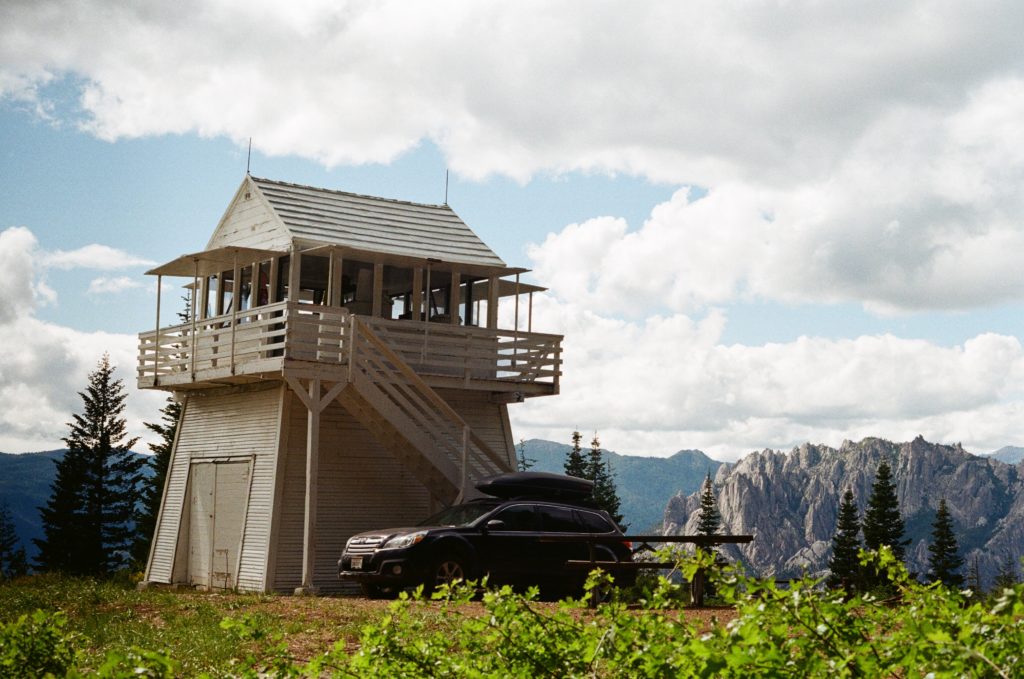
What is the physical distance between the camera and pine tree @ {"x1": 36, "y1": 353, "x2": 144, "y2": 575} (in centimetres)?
6688

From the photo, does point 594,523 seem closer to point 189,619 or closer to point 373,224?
point 189,619

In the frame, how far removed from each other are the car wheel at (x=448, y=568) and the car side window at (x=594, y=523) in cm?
263

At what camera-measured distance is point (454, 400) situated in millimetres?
29875

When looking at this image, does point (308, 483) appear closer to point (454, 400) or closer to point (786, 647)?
point (454, 400)

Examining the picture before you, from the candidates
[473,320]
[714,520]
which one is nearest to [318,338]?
[473,320]

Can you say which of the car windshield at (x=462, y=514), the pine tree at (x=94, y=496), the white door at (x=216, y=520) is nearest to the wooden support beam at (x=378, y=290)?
the white door at (x=216, y=520)

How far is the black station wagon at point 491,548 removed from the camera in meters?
22.2

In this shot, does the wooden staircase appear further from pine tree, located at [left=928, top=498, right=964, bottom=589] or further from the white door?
pine tree, located at [left=928, top=498, right=964, bottom=589]

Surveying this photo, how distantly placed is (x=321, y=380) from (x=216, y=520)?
5468 millimetres

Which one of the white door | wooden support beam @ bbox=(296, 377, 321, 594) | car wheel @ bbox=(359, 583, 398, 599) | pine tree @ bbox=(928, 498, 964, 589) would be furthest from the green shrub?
pine tree @ bbox=(928, 498, 964, 589)

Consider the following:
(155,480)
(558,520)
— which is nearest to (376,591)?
(558,520)

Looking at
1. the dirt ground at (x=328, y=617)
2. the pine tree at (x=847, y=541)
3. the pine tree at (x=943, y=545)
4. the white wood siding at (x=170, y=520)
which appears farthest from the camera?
the pine tree at (x=943, y=545)

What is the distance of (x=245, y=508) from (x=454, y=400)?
5.54m

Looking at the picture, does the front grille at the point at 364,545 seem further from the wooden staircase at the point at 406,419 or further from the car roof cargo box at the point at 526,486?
the wooden staircase at the point at 406,419
